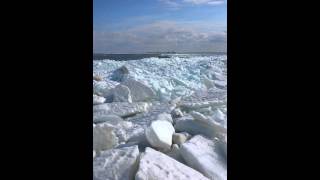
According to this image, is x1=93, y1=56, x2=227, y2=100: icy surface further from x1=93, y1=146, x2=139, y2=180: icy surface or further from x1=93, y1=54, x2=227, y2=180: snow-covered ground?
x1=93, y1=146, x2=139, y2=180: icy surface

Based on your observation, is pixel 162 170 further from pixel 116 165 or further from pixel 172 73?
pixel 172 73

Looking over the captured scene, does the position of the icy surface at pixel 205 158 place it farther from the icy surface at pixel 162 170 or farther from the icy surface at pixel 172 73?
the icy surface at pixel 172 73

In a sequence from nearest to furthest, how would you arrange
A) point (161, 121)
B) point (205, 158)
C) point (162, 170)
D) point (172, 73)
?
1. point (162, 170)
2. point (205, 158)
3. point (161, 121)
4. point (172, 73)

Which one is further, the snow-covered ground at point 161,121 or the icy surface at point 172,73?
the icy surface at point 172,73

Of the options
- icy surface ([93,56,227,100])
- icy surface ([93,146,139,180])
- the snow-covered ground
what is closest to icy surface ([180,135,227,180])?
the snow-covered ground

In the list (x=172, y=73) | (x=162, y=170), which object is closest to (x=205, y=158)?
(x=162, y=170)

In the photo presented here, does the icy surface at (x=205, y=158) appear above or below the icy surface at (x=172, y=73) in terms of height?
below

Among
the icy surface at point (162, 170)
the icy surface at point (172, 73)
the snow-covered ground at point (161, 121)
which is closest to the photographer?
the icy surface at point (162, 170)

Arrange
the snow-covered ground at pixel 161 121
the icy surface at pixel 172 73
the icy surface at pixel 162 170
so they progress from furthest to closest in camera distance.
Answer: the icy surface at pixel 172 73 → the snow-covered ground at pixel 161 121 → the icy surface at pixel 162 170

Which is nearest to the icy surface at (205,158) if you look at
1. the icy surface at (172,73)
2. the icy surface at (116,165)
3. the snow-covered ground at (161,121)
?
the snow-covered ground at (161,121)

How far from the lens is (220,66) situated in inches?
156

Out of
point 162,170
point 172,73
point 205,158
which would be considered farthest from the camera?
point 172,73
